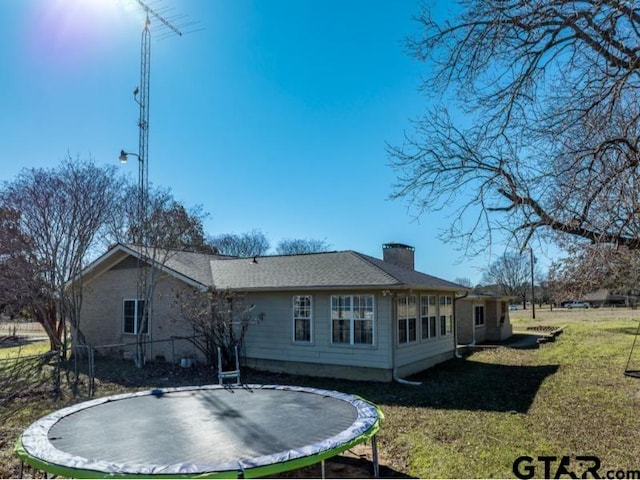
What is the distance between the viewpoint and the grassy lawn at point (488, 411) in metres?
5.82

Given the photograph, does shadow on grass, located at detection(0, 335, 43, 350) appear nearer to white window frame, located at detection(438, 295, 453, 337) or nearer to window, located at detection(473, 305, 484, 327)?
white window frame, located at detection(438, 295, 453, 337)

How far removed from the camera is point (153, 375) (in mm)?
12586

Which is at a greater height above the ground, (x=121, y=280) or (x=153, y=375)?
(x=121, y=280)

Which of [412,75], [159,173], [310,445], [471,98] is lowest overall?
[310,445]

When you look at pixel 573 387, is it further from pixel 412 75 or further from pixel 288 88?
pixel 288 88

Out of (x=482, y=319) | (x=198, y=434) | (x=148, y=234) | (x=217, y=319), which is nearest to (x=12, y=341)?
(x=217, y=319)

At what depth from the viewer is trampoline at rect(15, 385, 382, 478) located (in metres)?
3.95

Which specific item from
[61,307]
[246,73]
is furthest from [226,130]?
[61,307]

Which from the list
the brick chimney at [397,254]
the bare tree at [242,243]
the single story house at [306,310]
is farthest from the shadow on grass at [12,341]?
the bare tree at [242,243]

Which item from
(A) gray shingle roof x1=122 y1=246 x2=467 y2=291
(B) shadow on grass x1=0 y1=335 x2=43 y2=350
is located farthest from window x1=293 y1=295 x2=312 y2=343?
(B) shadow on grass x1=0 y1=335 x2=43 y2=350

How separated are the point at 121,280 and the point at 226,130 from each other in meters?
6.66

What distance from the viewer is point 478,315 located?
19969 millimetres

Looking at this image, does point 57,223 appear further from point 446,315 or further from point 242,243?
point 242,243

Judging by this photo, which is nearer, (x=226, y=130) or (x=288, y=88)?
(x=288, y=88)
